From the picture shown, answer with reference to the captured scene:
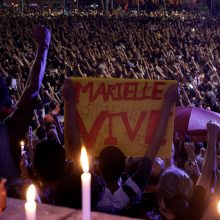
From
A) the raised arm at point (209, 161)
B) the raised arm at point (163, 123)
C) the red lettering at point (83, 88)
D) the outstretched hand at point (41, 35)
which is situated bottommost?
the raised arm at point (209, 161)

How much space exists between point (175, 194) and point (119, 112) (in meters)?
0.95

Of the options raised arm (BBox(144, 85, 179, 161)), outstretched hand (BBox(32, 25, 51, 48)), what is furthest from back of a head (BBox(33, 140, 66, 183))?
outstretched hand (BBox(32, 25, 51, 48))

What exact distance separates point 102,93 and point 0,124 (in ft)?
2.60

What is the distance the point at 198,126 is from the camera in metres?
5.09

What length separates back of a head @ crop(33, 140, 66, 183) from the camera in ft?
8.16

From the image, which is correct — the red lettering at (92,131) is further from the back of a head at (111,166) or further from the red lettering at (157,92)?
the back of a head at (111,166)

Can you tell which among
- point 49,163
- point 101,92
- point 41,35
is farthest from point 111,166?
point 41,35

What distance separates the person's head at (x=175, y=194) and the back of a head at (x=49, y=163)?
1.57 feet

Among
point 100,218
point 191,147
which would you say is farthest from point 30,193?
point 191,147

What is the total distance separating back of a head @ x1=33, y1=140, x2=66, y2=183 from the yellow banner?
605mm

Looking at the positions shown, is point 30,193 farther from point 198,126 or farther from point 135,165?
point 198,126

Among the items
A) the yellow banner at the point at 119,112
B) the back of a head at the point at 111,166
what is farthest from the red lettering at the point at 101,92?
the back of a head at the point at 111,166

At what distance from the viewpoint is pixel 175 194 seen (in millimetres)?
2365

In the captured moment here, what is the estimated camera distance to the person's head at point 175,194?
230 centimetres
